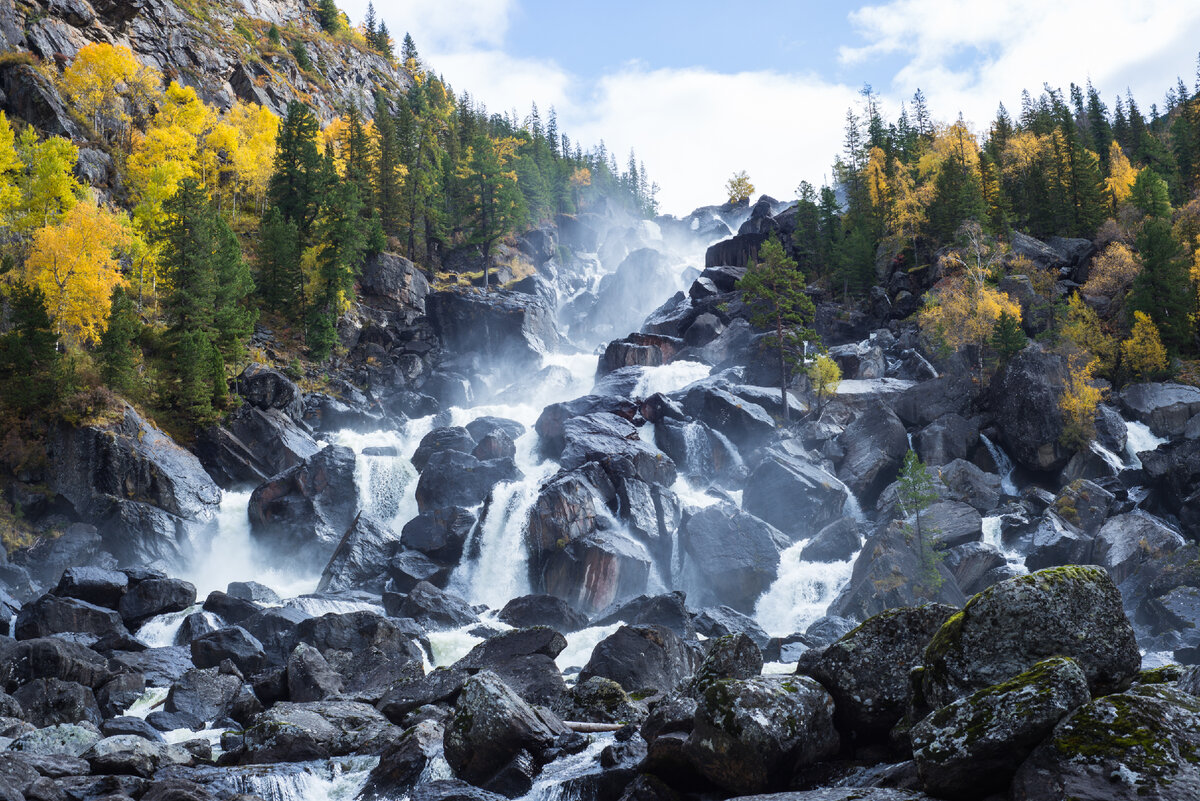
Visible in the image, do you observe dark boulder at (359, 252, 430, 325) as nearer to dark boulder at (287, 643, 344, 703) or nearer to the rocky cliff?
the rocky cliff

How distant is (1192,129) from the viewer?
77812 mm

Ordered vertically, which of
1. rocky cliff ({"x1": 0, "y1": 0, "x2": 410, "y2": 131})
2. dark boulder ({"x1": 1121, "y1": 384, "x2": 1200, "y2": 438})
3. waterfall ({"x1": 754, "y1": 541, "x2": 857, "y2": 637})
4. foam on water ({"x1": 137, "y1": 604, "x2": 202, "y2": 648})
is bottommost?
waterfall ({"x1": 754, "y1": 541, "x2": 857, "y2": 637})

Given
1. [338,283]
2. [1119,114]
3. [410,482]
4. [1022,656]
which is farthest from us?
[1119,114]

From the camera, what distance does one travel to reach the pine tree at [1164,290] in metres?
51.6

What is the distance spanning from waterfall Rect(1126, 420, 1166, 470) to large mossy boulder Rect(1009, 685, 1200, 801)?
150ft

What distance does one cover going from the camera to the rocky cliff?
57.3 m

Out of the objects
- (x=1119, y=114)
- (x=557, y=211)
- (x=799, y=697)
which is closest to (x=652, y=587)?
(x=799, y=697)

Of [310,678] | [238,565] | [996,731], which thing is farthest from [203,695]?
[996,731]

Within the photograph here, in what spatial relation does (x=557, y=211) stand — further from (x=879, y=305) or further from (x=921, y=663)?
(x=921, y=663)

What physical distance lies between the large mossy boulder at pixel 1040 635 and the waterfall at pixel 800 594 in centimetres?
2744

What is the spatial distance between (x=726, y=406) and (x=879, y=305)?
2817 centimetres

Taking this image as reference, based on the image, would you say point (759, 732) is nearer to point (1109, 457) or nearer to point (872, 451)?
point (872, 451)

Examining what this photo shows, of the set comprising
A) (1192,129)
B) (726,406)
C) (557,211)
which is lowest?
(726,406)

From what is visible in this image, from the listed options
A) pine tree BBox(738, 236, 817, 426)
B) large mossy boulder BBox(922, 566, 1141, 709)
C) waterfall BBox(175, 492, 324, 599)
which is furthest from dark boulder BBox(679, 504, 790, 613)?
large mossy boulder BBox(922, 566, 1141, 709)
